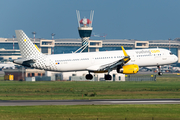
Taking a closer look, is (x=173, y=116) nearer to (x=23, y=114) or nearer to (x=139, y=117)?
(x=139, y=117)

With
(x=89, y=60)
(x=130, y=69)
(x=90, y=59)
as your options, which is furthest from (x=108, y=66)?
(x=130, y=69)

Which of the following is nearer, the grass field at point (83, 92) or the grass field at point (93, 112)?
the grass field at point (93, 112)

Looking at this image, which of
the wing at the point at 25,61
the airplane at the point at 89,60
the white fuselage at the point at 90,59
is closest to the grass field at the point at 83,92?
the airplane at the point at 89,60

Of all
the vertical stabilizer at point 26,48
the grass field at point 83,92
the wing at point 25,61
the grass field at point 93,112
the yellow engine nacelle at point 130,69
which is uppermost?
the vertical stabilizer at point 26,48

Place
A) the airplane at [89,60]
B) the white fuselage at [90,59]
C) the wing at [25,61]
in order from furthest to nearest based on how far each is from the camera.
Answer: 1. the white fuselage at [90,59]
2. the airplane at [89,60]
3. the wing at [25,61]

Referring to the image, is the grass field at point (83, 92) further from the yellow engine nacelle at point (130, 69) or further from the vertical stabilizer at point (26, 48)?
the vertical stabilizer at point (26, 48)

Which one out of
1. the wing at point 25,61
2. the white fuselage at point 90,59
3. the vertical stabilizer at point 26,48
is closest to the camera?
the wing at point 25,61

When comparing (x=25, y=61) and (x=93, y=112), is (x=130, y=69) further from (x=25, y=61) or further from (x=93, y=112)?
(x=93, y=112)

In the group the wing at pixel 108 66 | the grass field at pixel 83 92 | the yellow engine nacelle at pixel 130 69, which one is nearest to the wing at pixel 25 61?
the grass field at pixel 83 92

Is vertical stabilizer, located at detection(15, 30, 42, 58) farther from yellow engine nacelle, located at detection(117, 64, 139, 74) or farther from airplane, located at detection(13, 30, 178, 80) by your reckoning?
yellow engine nacelle, located at detection(117, 64, 139, 74)

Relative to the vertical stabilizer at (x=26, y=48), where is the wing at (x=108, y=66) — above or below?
below

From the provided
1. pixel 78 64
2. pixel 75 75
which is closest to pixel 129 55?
pixel 78 64

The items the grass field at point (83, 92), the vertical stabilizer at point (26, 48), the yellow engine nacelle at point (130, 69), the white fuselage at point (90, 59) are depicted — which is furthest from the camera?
the vertical stabilizer at point (26, 48)

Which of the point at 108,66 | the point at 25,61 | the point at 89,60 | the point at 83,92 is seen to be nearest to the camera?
the point at 25,61
